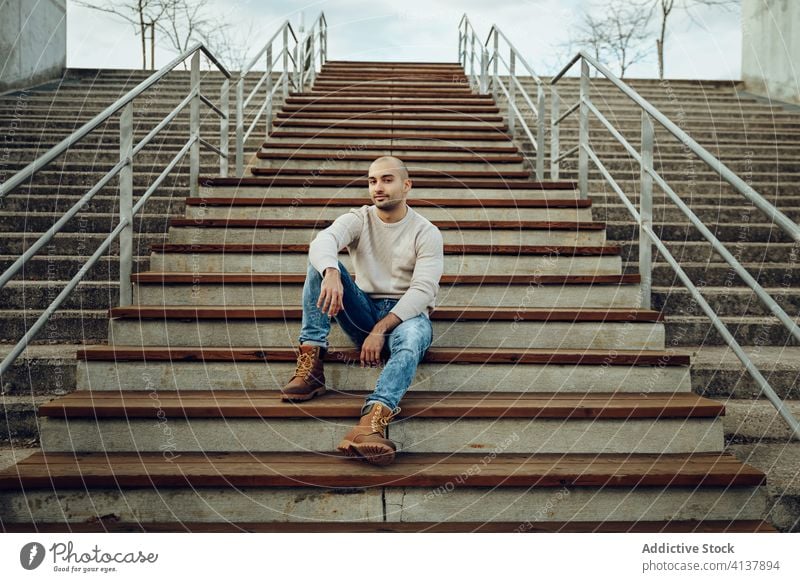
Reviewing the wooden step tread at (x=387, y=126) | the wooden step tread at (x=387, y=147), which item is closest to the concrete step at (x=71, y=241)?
the wooden step tread at (x=387, y=147)

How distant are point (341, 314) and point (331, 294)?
195 millimetres

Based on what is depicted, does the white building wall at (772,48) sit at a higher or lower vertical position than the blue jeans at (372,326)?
higher

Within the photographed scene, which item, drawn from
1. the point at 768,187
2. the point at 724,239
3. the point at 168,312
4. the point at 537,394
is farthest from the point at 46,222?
the point at 768,187

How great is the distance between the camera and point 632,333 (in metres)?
2.55

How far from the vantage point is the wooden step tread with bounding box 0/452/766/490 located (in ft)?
6.13

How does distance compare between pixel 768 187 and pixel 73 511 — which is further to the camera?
pixel 768 187

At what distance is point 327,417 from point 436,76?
5626 mm

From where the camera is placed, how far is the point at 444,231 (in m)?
3.20

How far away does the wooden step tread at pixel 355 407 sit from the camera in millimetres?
2080

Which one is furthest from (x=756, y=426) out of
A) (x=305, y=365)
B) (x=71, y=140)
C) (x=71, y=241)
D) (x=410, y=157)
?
(x=71, y=241)

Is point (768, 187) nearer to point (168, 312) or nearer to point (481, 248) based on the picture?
point (481, 248)

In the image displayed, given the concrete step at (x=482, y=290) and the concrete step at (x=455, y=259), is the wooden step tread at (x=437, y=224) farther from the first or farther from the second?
the concrete step at (x=482, y=290)

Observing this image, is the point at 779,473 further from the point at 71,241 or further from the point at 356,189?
the point at 71,241

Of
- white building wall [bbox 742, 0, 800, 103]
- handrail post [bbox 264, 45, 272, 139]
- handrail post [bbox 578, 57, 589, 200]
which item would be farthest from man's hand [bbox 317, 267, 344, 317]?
Result: white building wall [bbox 742, 0, 800, 103]
